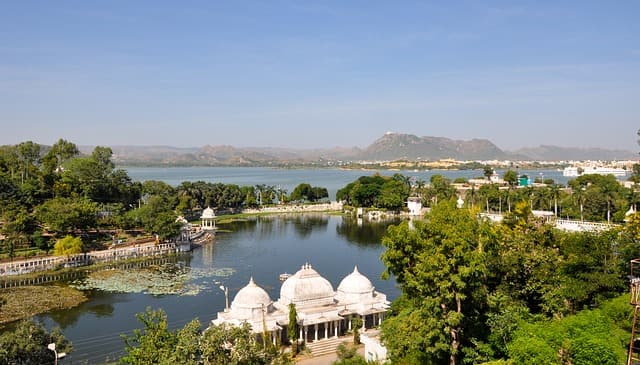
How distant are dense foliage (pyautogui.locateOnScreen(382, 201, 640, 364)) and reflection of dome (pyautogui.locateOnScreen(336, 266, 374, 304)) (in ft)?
12.1

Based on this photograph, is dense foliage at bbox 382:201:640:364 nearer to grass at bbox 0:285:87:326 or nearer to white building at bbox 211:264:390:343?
white building at bbox 211:264:390:343

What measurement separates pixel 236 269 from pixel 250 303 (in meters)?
19.1

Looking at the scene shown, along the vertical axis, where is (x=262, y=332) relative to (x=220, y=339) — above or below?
below

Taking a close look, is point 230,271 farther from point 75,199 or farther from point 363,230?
point 363,230

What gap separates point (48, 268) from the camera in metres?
42.8

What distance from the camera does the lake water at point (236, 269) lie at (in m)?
29.6

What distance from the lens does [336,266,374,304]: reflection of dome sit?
2856 centimetres

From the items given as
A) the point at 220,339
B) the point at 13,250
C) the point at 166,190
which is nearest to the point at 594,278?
the point at 220,339

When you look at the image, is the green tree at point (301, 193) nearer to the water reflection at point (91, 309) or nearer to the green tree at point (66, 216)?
the green tree at point (66, 216)

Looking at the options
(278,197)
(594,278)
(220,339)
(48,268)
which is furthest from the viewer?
(278,197)

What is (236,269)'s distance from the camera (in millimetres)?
44375

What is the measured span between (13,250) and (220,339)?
119ft

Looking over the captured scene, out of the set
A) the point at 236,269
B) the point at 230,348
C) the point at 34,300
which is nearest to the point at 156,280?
the point at 236,269

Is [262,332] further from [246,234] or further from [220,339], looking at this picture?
[246,234]
